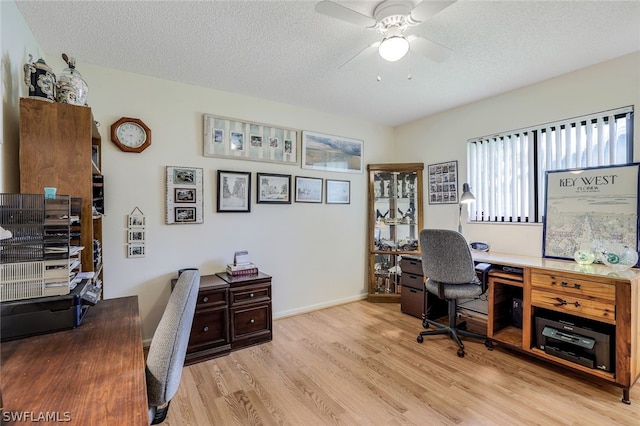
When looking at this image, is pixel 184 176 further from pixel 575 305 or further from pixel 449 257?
pixel 575 305

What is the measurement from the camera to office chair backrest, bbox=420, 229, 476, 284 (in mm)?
2541

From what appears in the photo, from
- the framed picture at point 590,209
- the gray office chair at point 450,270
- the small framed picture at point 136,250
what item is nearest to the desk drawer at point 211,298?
the small framed picture at point 136,250

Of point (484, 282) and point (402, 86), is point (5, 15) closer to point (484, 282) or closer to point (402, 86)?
point (402, 86)

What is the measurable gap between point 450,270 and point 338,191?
1785 millimetres

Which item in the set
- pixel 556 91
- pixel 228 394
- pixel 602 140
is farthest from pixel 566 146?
pixel 228 394

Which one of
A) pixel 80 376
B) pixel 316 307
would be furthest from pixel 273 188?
pixel 80 376

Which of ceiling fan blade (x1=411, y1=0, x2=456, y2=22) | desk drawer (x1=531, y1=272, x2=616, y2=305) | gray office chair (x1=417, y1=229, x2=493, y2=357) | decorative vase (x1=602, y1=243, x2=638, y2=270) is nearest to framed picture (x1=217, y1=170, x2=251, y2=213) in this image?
gray office chair (x1=417, y1=229, x2=493, y2=357)

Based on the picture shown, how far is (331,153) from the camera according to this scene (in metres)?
3.83

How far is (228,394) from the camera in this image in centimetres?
202

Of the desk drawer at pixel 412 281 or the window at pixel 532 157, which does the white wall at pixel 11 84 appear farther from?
the window at pixel 532 157

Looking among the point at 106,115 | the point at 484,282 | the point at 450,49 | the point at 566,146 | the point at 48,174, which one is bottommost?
the point at 484,282

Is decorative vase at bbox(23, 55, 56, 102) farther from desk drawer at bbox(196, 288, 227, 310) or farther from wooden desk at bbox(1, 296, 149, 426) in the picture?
desk drawer at bbox(196, 288, 227, 310)

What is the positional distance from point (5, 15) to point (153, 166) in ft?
4.29

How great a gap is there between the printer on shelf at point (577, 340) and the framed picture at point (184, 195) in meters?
3.17
